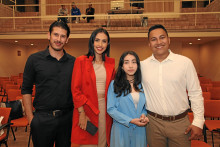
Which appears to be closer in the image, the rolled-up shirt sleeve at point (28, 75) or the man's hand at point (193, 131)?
the man's hand at point (193, 131)

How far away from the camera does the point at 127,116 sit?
1895 millimetres

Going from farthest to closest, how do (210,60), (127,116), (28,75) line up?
(210,60) → (28,75) → (127,116)

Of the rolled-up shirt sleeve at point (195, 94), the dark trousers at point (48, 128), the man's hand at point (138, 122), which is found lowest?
the dark trousers at point (48, 128)

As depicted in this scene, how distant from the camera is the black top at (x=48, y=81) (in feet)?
6.47

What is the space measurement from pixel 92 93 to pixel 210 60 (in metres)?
11.9

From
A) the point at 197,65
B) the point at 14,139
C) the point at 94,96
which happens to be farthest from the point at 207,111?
the point at 197,65

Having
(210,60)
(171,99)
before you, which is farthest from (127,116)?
(210,60)

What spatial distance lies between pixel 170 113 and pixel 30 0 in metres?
16.9

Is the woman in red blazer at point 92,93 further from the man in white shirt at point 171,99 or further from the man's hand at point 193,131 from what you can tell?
the man's hand at point 193,131

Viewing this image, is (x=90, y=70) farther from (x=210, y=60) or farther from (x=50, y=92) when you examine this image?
(x=210, y=60)

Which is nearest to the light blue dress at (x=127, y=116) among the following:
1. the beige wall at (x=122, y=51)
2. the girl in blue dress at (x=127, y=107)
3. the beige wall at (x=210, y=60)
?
the girl in blue dress at (x=127, y=107)

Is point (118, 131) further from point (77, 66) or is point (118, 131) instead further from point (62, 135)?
point (77, 66)

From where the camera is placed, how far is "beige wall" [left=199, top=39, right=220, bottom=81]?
34.8 ft

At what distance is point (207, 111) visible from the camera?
3.30 metres
